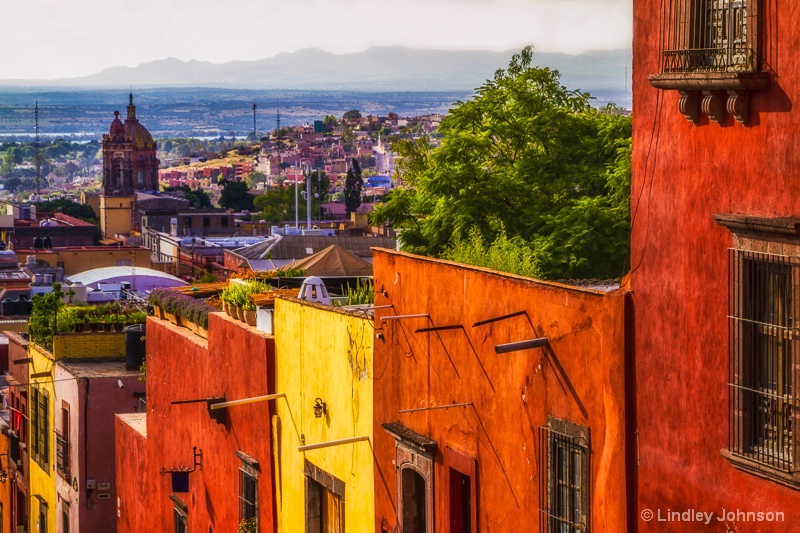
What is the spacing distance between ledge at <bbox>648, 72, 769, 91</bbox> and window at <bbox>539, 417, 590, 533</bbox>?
7.81 ft

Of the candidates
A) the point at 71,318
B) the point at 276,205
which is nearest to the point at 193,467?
the point at 71,318

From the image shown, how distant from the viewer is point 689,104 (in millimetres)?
9141

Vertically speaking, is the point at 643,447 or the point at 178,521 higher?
the point at 643,447

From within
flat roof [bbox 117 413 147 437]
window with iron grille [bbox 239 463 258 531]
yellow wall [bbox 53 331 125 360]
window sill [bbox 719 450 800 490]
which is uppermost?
window sill [bbox 719 450 800 490]

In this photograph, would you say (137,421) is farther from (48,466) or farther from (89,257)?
(89,257)

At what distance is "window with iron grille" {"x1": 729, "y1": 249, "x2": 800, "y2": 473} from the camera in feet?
27.8

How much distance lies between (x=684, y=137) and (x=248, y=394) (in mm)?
8924

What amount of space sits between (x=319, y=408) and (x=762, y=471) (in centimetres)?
710

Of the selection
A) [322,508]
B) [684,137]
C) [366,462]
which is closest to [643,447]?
[684,137]

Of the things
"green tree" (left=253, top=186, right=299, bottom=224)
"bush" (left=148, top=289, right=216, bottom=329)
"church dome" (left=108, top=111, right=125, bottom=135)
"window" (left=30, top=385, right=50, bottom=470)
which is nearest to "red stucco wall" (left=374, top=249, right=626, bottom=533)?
"bush" (left=148, top=289, right=216, bottom=329)

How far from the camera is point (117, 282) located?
185ft

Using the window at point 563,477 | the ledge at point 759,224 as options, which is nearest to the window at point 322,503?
the window at point 563,477

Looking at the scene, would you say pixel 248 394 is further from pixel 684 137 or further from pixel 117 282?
pixel 117 282

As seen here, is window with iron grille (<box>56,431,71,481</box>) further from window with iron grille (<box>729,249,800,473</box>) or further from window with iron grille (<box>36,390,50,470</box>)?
window with iron grille (<box>729,249,800,473</box>)
